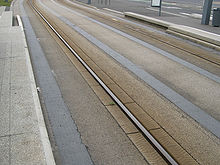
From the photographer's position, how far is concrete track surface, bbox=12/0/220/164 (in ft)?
16.8

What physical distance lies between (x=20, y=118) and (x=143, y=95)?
3396 mm

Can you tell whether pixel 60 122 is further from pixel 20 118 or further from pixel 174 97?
pixel 174 97

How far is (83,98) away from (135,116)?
5.45ft

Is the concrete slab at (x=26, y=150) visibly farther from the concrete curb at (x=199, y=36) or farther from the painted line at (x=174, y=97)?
the concrete curb at (x=199, y=36)

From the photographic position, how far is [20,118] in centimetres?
560

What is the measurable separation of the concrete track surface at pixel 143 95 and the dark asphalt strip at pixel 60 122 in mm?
144

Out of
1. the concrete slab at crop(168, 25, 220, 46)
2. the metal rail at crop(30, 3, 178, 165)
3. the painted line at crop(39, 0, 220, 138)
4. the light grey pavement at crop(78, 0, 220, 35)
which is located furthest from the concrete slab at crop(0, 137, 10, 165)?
the light grey pavement at crop(78, 0, 220, 35)

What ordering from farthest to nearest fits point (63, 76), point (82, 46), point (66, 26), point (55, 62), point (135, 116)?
point (66, 26) → point (82, 46) → point (55, 62) → point (63, 76) → point (135, 116)

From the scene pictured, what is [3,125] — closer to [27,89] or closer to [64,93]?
[27,89]

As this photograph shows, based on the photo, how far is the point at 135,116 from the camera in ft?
20.6

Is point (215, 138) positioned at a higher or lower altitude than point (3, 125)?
lower

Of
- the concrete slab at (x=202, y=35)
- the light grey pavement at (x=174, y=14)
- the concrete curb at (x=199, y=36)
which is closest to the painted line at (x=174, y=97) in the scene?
the concrete curb at (x=199, y=36)

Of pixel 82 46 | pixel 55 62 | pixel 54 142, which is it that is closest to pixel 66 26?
pixel 82 46

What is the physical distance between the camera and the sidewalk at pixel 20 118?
4422 mm
